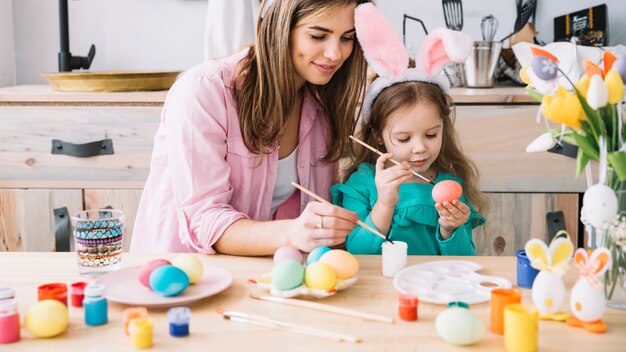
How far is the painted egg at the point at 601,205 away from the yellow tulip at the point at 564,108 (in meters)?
0.10

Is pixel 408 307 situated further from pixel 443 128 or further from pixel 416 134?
pixel 443 128

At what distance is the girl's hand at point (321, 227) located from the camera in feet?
4.41

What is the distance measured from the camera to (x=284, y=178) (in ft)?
5.90

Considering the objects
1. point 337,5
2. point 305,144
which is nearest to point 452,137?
point 305,144

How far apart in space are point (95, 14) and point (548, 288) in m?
2.58

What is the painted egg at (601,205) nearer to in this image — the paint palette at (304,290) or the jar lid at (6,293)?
the paint palette at (304,290)

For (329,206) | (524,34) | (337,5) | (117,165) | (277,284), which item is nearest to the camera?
(277,284)

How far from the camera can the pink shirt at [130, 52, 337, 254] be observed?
→ 154 centimetres

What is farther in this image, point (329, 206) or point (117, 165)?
point (117, 165)

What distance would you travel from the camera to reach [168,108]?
5.46 feet

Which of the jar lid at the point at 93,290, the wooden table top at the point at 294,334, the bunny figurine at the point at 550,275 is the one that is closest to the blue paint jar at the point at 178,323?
the wooden table top at the point at 294,334

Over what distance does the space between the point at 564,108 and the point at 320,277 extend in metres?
0.45

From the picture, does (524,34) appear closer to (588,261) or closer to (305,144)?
(305,144)

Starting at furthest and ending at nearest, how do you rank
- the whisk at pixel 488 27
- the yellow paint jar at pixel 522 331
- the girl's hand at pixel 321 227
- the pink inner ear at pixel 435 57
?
1. the whisk at pixel 488 27
2. the pink inner ear at pixel 435 57
3. the girl's hand at pixel 321 227
4. the yellow paint jar at pixel 522 331
